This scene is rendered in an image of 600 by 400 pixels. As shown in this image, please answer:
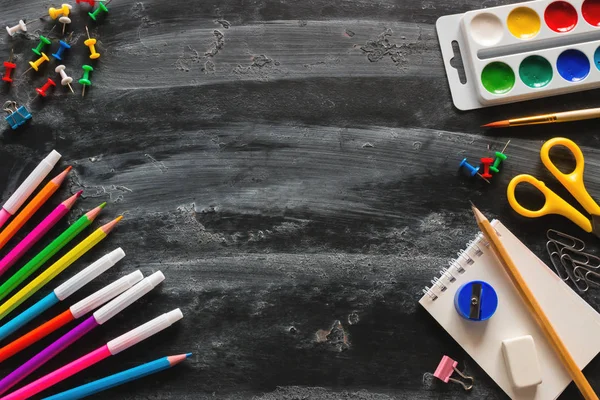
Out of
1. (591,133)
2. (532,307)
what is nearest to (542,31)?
(591,133)

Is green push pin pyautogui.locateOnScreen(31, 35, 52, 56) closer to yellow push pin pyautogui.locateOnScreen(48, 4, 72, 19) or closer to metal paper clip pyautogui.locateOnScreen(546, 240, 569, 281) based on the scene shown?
yellow push pin pyautogui.locateOnScreen(48, 4, 72, 19)

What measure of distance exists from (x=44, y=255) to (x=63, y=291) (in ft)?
0.20

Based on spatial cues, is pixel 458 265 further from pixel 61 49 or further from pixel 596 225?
pixel 61 49

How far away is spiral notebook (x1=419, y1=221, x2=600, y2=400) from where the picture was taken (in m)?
0.78

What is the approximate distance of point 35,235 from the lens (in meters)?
0.78

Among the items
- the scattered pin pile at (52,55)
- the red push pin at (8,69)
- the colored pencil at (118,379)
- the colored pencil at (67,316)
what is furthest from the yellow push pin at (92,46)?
the colored pencil at (118,379)

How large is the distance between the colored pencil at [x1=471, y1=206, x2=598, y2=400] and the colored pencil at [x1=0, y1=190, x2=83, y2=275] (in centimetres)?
59

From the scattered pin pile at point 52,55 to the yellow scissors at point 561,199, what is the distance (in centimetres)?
66

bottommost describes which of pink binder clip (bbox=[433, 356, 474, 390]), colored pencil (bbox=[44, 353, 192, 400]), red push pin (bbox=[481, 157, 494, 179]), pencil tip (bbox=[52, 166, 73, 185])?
pink binder clip (bbox=[433, 356, 474, 390])

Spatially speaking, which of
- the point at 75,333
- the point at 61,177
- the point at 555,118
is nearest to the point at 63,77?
the point at 61,177

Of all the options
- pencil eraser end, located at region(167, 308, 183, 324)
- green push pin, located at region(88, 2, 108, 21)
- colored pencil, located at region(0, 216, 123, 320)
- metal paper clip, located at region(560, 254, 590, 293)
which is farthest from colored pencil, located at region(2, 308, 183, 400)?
metal paper clip, located at region(560, 254, 590, 293)

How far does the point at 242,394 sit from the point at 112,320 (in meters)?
0.21

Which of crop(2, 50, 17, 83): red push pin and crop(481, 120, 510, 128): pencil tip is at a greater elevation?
crop(2, 50, 17, 83): red push pin

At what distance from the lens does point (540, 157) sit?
0.82m
